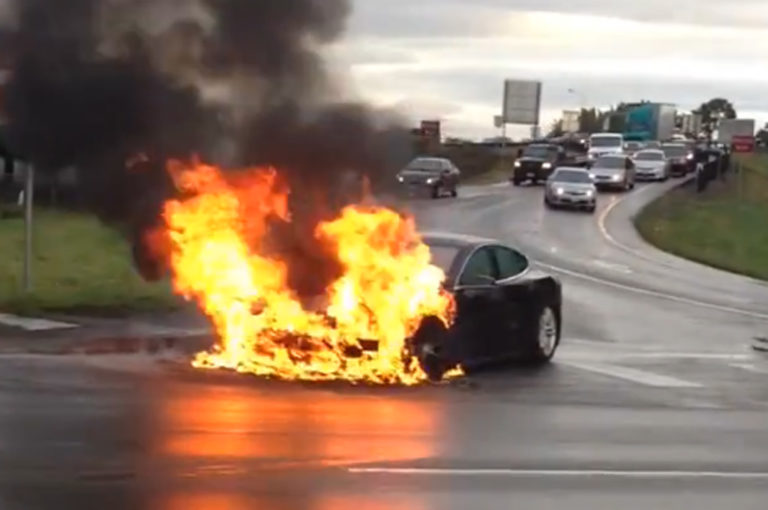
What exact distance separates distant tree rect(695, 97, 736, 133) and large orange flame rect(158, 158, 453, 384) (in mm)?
131876

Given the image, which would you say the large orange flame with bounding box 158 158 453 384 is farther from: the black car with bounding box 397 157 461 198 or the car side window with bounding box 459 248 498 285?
the black car with bounding box 397 157 461 198

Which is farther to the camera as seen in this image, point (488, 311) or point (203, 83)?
point (203, 83)

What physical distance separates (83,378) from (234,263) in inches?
89.6

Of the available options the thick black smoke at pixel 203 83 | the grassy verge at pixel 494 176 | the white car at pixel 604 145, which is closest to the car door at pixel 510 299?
the thick black smoke at pixel 203 83

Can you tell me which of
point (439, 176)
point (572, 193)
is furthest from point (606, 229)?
point (439, 176)

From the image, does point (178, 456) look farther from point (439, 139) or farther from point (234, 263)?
point (439, 139)

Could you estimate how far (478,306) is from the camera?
1582 cm

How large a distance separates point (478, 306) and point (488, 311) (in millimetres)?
235

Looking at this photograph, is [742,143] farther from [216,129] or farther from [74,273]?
[216,129]

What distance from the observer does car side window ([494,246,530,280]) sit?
54.9 ft

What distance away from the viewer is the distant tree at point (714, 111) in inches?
5789

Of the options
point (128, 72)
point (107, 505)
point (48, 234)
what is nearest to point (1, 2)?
point (128, 72)

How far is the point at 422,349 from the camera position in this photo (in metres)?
14.9

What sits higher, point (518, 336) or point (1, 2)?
point (1, 2)
